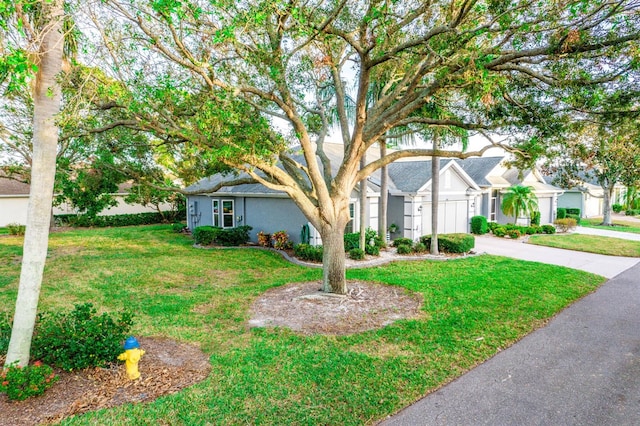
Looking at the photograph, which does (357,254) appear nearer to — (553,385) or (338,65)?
(338,65)

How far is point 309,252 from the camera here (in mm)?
14148

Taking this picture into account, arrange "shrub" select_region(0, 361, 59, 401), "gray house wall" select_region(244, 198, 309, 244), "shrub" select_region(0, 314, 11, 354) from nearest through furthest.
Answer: "shrub" select_region(0, 361, 59, 401) < "shrub" select_region(0, 314, 11, 354) < "gray house wall" select_region(244, 198, 309, 244)

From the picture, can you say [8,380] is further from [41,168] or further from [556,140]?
[556,140]

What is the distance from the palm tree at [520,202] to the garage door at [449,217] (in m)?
3.19

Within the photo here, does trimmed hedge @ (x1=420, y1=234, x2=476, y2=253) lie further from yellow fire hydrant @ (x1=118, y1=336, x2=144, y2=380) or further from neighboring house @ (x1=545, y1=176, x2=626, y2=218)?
neighboring house @ (x1=545, y1=176, x2=626, y2=218)

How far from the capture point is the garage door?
62.8ft

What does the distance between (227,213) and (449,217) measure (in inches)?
475

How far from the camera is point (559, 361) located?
19.4 ft

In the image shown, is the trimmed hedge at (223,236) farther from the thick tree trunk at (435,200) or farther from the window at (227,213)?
the thick tree trunk at (435,200)

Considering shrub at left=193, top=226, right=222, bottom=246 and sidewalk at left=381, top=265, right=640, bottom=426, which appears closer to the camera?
sidewalk at left=381, top=265, right=640, bottom=426

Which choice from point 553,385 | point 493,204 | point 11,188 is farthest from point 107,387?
point 11,188

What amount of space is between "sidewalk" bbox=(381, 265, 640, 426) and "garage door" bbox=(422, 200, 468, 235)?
458 inches

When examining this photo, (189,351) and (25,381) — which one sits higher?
(25,381)

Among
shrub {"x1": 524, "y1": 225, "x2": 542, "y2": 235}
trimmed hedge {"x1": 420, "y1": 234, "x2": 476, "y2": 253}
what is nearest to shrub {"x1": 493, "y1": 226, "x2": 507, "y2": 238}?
shrub {"x1": 524, "y1": 225, "x2": 542, "y2": 235}
